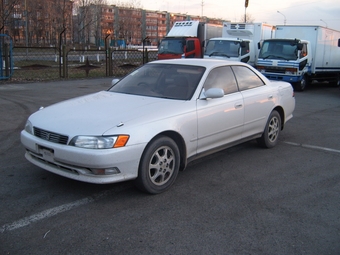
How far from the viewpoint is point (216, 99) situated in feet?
17.5

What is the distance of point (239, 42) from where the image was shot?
17.9 m

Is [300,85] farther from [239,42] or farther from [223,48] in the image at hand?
[223,48]

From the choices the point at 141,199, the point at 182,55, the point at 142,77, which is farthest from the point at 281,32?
the point at 141,199

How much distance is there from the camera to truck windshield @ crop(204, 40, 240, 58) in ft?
58.0

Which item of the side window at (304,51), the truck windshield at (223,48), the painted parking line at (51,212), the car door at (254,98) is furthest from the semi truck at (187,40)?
the painted parking line at (51,212)

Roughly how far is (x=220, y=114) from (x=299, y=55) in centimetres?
1239

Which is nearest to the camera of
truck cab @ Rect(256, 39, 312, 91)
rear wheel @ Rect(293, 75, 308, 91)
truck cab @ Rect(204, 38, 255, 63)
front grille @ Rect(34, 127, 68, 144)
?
front grille @ Rect(34, 127, 68, 144)

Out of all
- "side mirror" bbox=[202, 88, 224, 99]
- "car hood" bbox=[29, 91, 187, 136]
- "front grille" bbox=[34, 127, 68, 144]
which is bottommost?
"front grille" bbox=[34, 127, 68, 144]

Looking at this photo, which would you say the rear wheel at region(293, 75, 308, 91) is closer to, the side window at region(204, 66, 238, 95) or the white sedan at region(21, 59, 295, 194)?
the white sedan at region(21, 59, 295, 194)

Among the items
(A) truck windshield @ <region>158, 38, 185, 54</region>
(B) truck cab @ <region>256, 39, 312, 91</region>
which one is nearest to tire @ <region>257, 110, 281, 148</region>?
(B) truck cab @ <region>256, 39, 312, 91</region>

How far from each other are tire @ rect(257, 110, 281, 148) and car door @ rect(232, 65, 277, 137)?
15 centimetres

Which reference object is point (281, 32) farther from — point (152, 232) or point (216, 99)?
point (152, 232)

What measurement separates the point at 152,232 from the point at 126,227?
268mm

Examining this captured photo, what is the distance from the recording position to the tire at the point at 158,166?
169 inches
